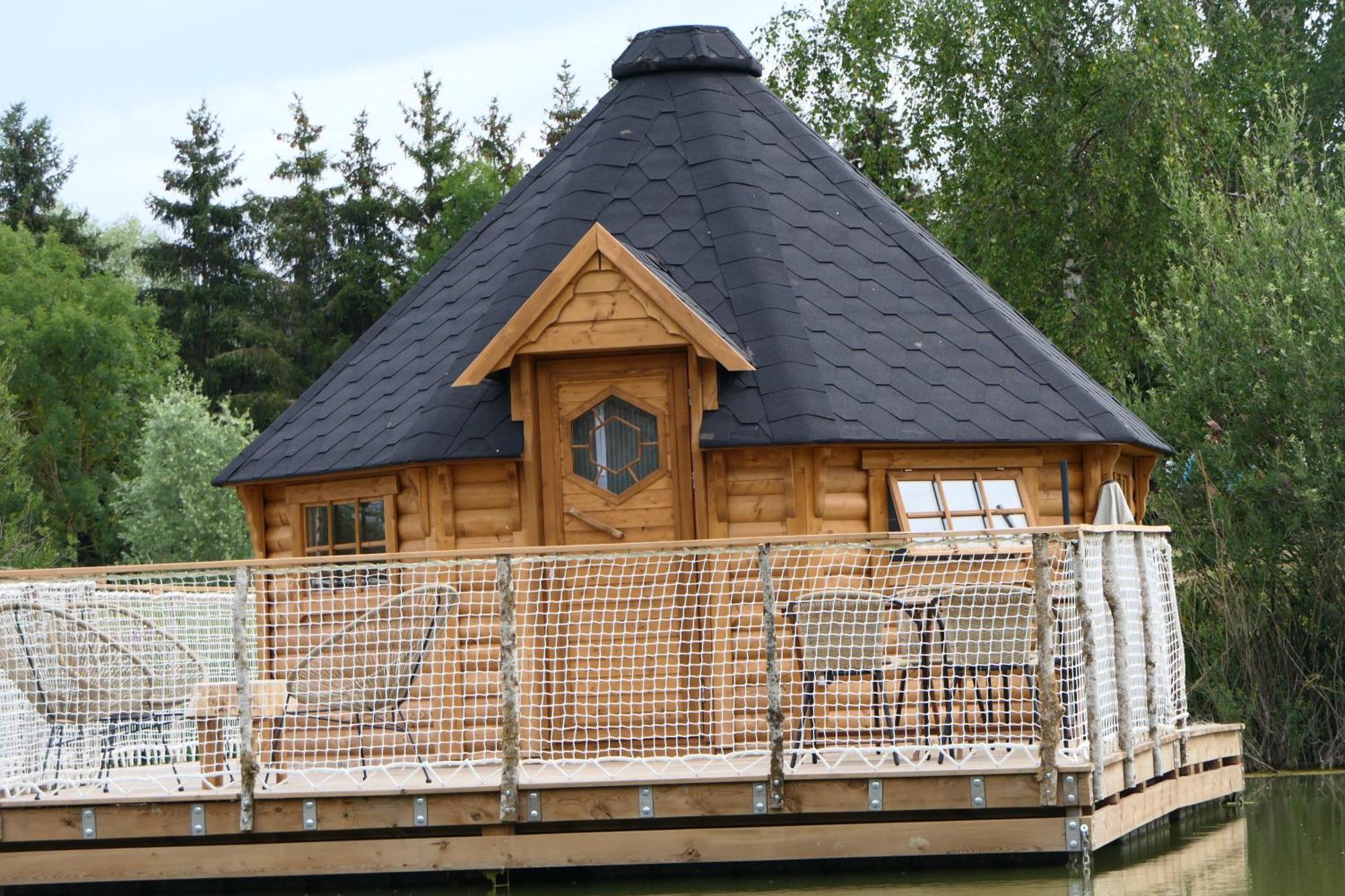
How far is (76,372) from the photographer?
40500 millimetres

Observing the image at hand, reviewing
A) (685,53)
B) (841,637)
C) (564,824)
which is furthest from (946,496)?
(685,53)

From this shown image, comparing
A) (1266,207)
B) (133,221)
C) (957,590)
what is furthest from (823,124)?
(133,221)

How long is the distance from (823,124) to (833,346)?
51.7 ft

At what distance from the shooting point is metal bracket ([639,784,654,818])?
969 cm

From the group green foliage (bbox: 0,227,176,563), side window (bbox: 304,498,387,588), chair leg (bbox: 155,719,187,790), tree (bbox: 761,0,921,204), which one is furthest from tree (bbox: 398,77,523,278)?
chair leg (bbox: 155,719,187,790)

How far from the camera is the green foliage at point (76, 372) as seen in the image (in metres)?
39.3

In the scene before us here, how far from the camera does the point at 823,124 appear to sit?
2806 cm

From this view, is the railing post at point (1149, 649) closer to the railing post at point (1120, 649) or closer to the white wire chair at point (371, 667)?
the railing post at point (1120, 649)

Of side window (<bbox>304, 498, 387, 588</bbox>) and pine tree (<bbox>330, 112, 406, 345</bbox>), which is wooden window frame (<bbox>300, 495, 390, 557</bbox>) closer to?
side window (<bbox>304, 498, 387, 588</bbox>)

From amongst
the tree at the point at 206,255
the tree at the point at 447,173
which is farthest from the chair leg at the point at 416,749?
the tree at the point at 206,255

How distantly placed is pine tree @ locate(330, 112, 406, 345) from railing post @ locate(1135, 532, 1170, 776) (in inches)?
1211

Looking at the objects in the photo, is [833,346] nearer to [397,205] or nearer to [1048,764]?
[1048,764]

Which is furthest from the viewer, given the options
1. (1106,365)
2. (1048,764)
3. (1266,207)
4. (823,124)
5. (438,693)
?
(823,124)

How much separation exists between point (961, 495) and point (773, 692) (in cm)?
373
